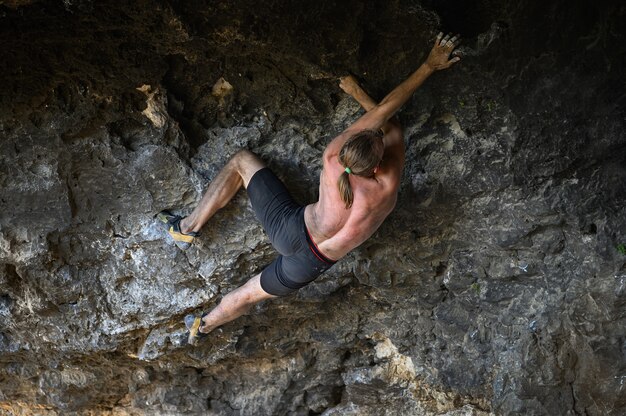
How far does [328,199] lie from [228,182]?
26.3 inches

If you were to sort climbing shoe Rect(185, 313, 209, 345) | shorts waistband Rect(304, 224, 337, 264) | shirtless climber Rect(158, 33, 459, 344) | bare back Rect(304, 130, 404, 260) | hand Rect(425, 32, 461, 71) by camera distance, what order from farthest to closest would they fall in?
climbing shoe Rect(185, 313, 209, 345) → shorts waistband Rect(304, 224, 337, 264) → bare back Rect(304, 130, 404, 260) → shirtless climber Rect(158, 33, 459, 344) → hand Rect(425, 32, 461, 71)

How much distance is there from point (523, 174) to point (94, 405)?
4235 mm

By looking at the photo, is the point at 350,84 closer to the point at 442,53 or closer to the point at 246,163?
the point at 442,53

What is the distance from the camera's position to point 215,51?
3.39 m

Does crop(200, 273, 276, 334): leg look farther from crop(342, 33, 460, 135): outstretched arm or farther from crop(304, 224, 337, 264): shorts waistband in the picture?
crop(342, 33, 460, 135): outstretched arm

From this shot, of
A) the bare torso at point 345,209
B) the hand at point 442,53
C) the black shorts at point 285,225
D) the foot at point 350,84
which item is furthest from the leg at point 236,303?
the hand at point 442,53

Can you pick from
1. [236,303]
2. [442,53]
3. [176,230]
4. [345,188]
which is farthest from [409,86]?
[236,303]

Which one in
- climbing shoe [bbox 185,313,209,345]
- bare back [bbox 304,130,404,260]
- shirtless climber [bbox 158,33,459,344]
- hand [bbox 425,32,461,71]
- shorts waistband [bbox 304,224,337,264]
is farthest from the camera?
climbing shoe [bbox 185,313,209,345]

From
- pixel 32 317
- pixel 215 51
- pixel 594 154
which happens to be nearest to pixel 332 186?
pixel 215 51

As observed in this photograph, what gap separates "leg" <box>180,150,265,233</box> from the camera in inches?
145

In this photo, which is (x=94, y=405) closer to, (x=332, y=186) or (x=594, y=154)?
(x=332, y=186)

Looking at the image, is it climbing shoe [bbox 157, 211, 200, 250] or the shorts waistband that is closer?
the shorts waistband

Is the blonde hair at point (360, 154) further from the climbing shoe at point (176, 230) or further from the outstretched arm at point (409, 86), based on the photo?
the climbing shoe at point (176, 230)

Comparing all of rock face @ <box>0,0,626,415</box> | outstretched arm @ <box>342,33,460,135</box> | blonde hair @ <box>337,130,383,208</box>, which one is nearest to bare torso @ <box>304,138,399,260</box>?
blonde hair @ <box>337,130,383,208</box>
